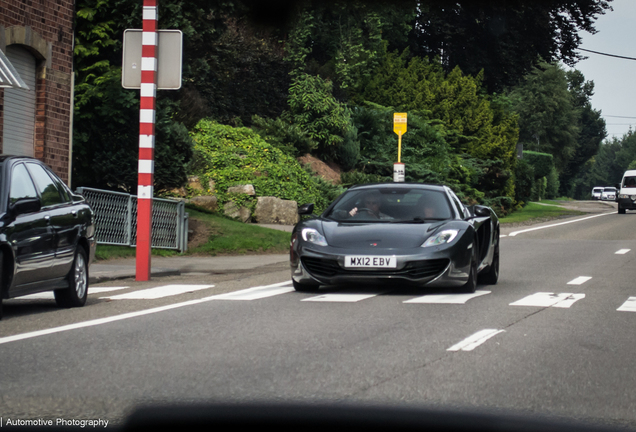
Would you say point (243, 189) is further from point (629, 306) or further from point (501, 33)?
point (501, 33)

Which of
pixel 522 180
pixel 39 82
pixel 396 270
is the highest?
pixel 39 82

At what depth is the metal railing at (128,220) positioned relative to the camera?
690 inches

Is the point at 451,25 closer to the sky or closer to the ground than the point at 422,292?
closer to the sky

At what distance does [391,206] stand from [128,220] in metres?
7.72

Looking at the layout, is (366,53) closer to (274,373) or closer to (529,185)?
(529,185)

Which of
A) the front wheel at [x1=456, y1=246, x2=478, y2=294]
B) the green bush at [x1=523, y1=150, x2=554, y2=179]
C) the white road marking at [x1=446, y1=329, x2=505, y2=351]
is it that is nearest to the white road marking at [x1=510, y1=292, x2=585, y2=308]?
the front wheel at [x1=456, y1=246, x2=478, y2=294]

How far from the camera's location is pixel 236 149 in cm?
2683

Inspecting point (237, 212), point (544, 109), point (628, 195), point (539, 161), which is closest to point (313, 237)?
point (237, 212)

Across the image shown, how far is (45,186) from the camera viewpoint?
994 centimetres

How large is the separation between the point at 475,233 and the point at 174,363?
19.2 ft

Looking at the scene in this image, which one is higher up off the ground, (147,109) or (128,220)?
(147,109)

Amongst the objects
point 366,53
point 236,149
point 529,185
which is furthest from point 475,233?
point 529,185

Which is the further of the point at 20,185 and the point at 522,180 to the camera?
the point at 522,180

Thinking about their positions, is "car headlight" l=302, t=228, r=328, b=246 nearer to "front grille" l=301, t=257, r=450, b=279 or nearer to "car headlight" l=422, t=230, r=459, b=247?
"front grille" l=301, t=257, r=450, b=279
